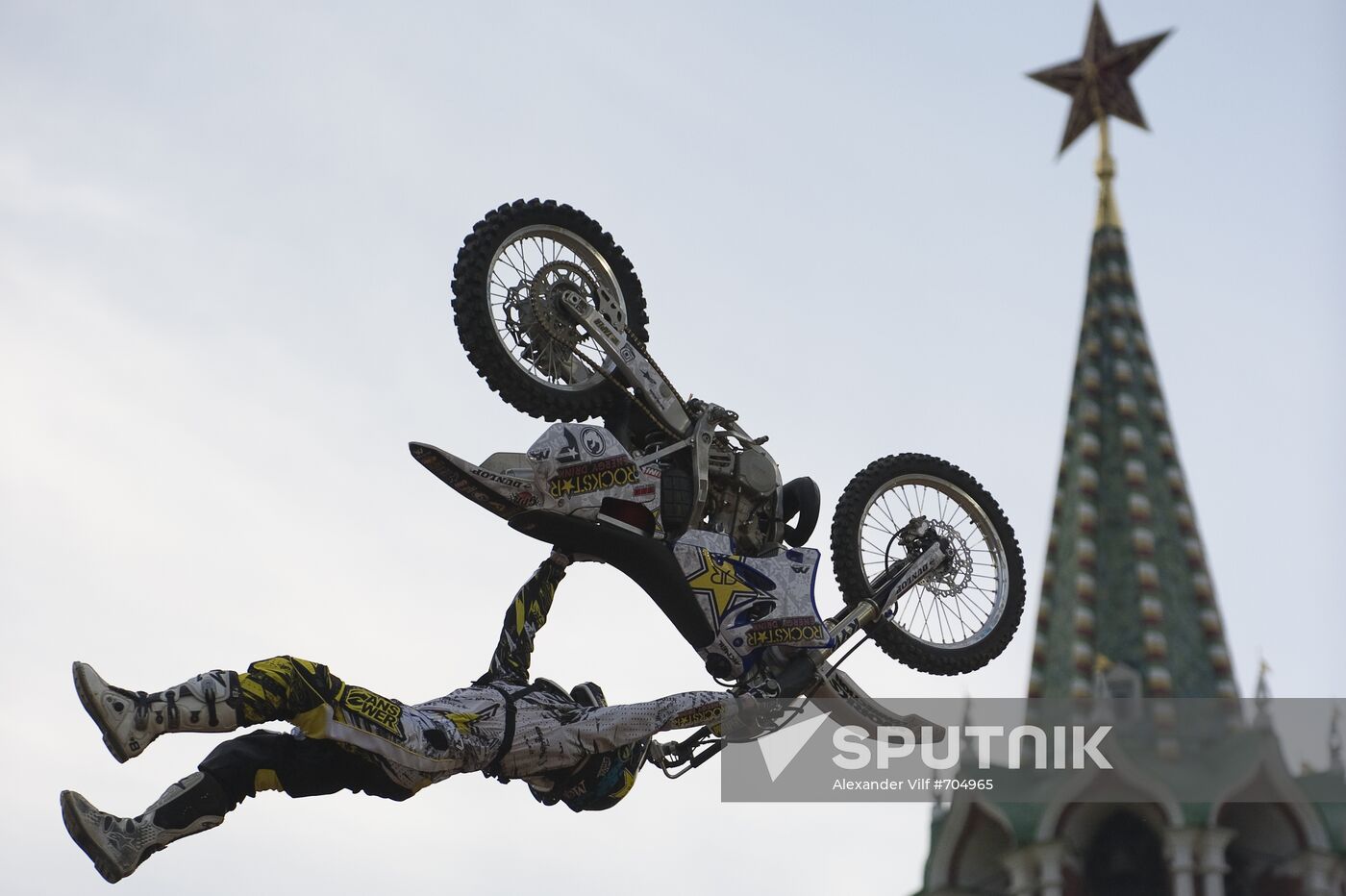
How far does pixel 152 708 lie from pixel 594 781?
3.69 metres

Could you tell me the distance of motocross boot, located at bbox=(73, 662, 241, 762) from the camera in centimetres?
1533

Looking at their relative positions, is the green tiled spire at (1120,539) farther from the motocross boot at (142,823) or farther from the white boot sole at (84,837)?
the white boot sole at (84,837)

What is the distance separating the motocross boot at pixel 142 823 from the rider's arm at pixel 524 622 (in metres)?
2.48

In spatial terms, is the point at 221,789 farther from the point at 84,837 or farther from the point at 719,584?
the point at 719,584

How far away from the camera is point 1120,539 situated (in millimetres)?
65250

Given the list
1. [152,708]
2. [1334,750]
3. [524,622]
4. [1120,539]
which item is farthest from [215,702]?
[1120,539]

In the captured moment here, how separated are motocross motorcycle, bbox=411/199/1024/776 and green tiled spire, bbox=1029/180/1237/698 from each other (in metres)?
42.5

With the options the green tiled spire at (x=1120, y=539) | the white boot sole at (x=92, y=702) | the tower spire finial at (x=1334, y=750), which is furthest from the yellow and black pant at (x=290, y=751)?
the green tiled spire at (x=1120, y=539)

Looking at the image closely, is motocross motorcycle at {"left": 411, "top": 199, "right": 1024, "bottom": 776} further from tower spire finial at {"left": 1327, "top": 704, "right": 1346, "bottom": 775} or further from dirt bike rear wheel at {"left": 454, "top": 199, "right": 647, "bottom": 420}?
tower spire finial at {"left": 1327, "top": 704, "right": 1346, "bottom": 775}

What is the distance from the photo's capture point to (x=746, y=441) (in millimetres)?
19344

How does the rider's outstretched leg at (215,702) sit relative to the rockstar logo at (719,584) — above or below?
below

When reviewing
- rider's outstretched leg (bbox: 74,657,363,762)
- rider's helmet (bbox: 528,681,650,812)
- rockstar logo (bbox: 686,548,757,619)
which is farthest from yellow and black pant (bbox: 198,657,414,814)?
rockstar logo (bbox: 686,548,757,619)

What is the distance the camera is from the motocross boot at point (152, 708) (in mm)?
15328

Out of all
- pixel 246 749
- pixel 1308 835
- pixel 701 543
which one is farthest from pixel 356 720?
pixel 1308 835
